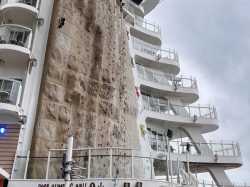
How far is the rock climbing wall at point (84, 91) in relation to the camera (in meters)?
12.2

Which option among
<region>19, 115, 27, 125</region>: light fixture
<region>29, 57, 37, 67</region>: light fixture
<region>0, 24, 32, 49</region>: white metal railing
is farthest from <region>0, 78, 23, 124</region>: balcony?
<region>0, 24, 32, 49</region>: white metal railing

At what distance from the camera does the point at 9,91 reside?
37.7ft

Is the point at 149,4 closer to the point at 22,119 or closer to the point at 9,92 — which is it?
the point at 9,92

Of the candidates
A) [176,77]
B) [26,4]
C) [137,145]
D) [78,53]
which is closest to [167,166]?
[137,145]

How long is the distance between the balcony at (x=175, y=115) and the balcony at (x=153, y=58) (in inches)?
161

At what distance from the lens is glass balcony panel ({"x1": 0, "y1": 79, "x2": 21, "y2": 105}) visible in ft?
37.3

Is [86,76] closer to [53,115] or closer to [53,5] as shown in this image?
Answer: [53,115]

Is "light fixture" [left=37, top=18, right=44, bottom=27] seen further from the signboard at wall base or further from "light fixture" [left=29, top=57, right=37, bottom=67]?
the signboard at wall base

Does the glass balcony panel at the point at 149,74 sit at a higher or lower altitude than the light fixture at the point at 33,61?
higher

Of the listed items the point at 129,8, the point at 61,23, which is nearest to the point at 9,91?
the point at 61,23

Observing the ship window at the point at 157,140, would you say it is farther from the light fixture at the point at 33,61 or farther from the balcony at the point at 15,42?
the balcony at the point at 15,42

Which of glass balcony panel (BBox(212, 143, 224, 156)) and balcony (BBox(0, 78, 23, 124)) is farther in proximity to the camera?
glass balcony panel (BBox(212, 143, 224, 156))

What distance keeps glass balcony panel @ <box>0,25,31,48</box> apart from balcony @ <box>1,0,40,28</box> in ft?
4.17

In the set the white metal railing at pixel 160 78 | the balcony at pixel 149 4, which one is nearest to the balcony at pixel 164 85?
the white metal railing at pixel 160 78
